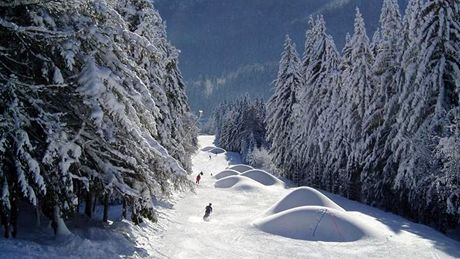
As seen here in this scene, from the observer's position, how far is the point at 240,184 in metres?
40.5

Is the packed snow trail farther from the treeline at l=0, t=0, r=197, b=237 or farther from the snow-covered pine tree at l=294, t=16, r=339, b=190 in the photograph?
the snow-covered pine tree at l=294, t=16, r=339, b=190

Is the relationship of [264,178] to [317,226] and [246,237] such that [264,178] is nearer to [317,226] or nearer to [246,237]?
[317,226]

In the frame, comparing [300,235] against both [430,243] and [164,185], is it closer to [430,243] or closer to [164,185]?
[430,243]

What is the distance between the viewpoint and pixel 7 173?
1027cm

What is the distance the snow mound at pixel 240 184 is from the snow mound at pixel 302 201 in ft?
38.6

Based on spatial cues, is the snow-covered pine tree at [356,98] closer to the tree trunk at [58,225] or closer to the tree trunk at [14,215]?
the tree trunk at [58,225]

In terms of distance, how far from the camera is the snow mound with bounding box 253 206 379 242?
19.9m

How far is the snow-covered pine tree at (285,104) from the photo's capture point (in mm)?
47844

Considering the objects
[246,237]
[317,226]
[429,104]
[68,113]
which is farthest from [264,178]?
[68,113]

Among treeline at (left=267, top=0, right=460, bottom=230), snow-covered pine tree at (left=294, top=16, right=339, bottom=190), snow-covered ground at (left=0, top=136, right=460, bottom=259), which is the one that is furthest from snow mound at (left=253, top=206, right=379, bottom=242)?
snow-covered pine tree at (left=294, top=16, right=339, bottom=190)

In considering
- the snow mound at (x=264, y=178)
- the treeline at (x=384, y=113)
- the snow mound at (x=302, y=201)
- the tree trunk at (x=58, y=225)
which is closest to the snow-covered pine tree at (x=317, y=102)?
the treeline at (x=384, y=113)

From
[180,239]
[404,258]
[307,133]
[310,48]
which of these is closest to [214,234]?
[180,239]

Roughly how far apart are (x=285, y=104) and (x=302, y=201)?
2392 cm

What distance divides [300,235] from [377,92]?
16787 mm
